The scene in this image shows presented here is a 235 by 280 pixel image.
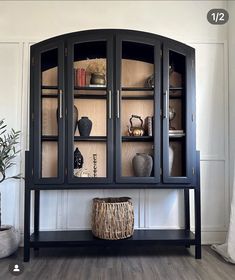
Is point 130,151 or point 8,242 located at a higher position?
point 130,151

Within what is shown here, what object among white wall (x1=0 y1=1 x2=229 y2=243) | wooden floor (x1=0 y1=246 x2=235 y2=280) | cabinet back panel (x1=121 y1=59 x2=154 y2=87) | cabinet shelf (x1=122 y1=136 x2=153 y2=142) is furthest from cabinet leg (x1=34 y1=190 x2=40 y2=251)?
cabinet back panel (x1=121 y1=59 x2=154 y2=87)

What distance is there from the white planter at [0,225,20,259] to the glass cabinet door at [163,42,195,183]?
4.69 ft

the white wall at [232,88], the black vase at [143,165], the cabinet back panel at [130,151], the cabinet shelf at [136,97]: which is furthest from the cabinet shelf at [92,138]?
the white wall at [232,88]

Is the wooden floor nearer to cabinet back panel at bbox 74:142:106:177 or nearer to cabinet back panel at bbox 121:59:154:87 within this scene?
cabinet back panel at bbox 74:142:106:177

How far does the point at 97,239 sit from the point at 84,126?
990mm

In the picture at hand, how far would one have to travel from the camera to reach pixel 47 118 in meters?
2.64

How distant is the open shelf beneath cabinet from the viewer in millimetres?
2465

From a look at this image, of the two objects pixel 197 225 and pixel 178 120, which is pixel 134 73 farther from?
pixel 197 225

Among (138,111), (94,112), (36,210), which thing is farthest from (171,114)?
(36,210)

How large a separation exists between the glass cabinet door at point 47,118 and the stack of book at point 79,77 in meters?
0.15

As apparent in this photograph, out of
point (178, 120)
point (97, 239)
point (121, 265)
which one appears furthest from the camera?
point (178, 120)

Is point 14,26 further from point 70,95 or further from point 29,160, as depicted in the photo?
point 29,160

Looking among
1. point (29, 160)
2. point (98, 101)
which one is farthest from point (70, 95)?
point (29, 160)

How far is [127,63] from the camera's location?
291cm
